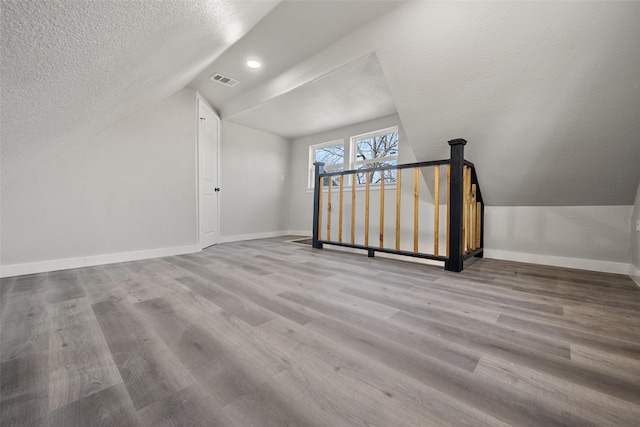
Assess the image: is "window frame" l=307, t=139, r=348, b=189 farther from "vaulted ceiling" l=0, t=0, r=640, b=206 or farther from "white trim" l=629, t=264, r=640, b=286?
"white trim" l=629, t=264, r=640, b=286

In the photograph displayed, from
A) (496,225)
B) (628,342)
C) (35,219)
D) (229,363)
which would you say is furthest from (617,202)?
(35,219)

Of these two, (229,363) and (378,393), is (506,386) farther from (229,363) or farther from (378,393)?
(229,363)

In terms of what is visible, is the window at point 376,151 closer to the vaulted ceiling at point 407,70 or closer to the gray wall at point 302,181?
the gray wall at point 302,181

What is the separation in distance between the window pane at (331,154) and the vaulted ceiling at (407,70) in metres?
1.51

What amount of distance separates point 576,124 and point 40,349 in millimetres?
3496

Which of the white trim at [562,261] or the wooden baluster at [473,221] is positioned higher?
the wooden baluster at [473,221]

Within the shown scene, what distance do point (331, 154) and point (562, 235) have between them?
348 centimetres

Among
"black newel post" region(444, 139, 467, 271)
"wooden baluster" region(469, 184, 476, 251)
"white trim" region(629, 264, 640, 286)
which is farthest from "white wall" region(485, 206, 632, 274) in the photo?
"black newel post" region(444, 139, 467, 271)

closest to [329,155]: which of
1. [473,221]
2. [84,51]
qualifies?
[473,221]

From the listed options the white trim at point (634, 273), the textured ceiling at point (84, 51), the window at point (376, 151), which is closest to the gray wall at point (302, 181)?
the window at point (376, 151)

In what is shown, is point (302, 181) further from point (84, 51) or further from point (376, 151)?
point (84, 51)

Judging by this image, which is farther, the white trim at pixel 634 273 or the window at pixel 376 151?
the window at pixel 376 151

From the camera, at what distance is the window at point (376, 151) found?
12.9 ft

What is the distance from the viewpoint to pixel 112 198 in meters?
2.58
